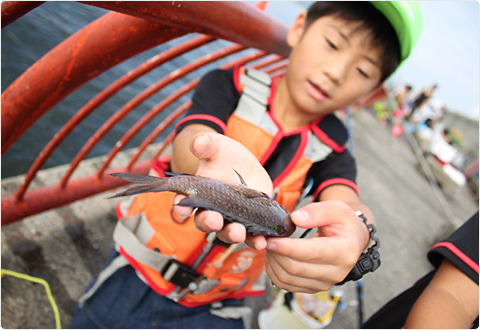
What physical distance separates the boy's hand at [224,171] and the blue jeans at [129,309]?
1.12 meters

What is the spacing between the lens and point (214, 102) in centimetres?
155

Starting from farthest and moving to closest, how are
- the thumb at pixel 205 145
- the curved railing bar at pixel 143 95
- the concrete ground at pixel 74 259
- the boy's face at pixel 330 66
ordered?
the curved railing bar at pixel 143 95
the concrete ground at pixel 74 259
the boy's face at pixel 330 66
the thumb at pixel 205 145

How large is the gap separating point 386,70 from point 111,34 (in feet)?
4.93

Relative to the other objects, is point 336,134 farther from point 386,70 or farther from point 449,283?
point 449,283

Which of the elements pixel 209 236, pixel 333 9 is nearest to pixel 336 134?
pixel 333 9

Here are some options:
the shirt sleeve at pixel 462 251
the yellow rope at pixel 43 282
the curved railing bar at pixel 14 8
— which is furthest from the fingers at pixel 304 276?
the yellow rope at pixel 43 282

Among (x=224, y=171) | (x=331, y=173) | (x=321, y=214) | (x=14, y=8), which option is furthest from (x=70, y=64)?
(x=331, y=173)

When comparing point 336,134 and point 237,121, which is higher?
Result: point 336,134

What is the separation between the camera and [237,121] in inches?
57.7

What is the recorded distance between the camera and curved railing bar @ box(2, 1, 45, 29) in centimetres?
99

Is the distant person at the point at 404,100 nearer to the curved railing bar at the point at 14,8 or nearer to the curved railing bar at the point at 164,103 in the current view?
the curved railing bar at the point at 164,103

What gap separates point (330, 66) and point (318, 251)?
39.8 inches

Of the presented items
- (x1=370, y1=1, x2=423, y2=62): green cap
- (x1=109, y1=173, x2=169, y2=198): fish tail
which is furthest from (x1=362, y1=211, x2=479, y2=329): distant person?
(x1=109, y1=173, x2=169, y2=198): fish tail

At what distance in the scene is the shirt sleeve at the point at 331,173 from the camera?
5.27 feet
